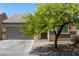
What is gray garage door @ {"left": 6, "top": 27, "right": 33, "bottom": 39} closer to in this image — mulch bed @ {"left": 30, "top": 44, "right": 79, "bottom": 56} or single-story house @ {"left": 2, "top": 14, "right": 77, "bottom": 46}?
single-story house @ {"left": 2, "top": 14, "right": 77, "bottom": 46}

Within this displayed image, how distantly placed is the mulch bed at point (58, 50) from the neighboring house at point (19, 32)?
137 mm

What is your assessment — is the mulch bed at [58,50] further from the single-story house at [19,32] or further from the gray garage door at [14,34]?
the gray garage door at [14,34]

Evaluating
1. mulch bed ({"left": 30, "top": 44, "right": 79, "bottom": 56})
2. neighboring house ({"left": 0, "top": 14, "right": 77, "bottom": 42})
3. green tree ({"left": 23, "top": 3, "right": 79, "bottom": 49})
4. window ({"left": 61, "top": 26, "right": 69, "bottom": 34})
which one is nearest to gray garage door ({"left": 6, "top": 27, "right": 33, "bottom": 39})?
neighboring house ({"left": 0, "top": 14, "right": 77, "bottom": 42})

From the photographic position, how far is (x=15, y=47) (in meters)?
5.56

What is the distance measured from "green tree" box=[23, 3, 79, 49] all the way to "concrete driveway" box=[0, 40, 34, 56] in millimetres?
237

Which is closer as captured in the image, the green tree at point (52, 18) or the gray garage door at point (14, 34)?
the green tree at point (52, 18)

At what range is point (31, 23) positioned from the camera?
554 centimetres

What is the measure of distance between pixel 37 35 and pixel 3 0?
3.55 feet

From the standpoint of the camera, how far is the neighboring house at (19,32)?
5.41 metres

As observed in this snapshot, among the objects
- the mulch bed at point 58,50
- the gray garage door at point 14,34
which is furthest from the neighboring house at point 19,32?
the mulch bed at point 58,50

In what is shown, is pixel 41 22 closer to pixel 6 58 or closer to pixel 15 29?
pixel 15 29

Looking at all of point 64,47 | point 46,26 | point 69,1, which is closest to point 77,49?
point 64,47

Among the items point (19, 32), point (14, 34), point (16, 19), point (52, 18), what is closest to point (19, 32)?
point (19, 32)

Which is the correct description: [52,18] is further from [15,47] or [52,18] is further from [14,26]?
[15,47]
